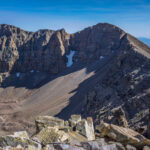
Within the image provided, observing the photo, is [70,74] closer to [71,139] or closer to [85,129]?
[85,129]

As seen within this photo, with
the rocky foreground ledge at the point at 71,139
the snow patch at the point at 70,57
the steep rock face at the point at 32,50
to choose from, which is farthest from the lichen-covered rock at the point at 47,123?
the snow patch at the point at 70,57

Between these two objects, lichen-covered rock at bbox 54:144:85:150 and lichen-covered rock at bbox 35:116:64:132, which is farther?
lichen-covered rock at bbox 35:116:64:132

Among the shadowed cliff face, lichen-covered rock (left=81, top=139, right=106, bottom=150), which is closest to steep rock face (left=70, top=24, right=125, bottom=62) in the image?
the shadowed cliff face

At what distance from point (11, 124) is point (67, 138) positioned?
7125cm

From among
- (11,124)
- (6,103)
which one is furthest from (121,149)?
(6,103)

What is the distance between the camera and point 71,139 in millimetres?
10336

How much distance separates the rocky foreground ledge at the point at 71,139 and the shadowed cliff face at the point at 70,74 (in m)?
27.8

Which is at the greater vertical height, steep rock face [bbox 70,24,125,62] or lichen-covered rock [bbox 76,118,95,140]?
steep rock face [bbox 70,24,125,62]

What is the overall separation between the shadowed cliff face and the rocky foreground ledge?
27.8m

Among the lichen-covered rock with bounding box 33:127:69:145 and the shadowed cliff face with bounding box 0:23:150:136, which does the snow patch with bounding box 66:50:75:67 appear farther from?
the lichen-covered rock with bounding box 33:127:69:145

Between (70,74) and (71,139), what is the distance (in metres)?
104

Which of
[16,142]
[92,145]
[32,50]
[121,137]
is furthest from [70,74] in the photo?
[16,142]

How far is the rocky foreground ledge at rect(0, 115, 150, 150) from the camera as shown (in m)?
8.95

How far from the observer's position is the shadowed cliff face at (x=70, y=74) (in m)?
57.7
